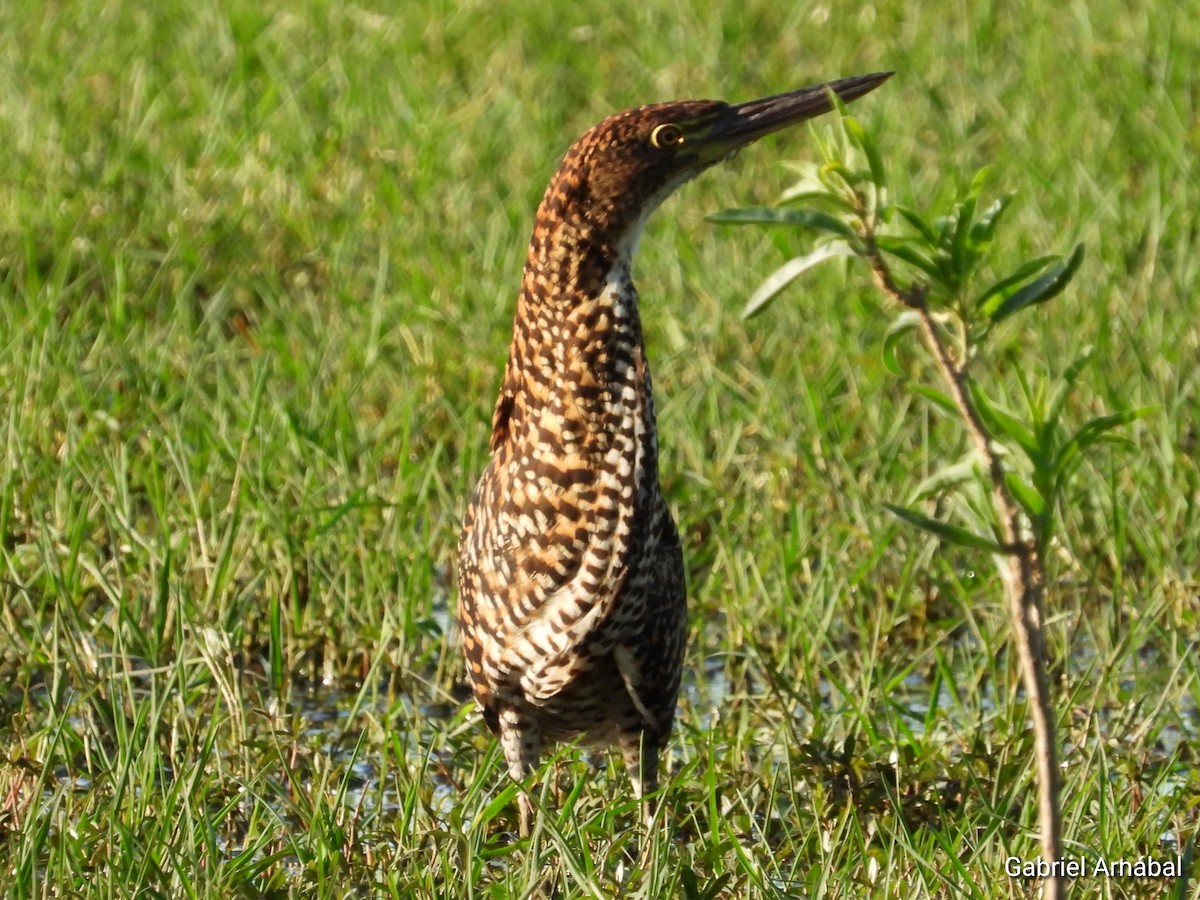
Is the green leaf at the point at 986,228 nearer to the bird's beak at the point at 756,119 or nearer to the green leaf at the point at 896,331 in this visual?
the green leaf at the point at 896,331

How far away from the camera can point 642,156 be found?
397 centimetres

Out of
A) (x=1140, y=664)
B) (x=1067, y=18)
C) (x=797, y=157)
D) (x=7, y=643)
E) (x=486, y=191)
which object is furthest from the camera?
(x=1067, y=18)

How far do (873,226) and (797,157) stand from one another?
563 centimetres

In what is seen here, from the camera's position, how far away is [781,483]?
570 cm

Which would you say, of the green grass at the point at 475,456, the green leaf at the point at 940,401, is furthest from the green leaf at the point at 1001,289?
the green grass at the point at 475,456

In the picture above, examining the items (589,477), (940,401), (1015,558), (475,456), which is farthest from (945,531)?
(475,456)

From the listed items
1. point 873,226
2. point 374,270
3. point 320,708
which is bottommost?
point 320,708

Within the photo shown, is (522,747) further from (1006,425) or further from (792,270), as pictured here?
(792,270)

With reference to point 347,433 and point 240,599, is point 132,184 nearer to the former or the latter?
point 347,433

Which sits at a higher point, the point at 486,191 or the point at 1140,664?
the point at 486,191

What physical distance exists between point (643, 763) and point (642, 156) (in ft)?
3.69

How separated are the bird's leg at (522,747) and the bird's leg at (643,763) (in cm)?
17

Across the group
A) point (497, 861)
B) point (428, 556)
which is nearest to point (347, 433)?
point (428, 556)

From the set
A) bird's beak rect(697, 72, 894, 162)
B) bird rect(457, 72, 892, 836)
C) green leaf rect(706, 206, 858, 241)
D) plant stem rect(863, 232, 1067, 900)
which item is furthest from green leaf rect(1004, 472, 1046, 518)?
bird's beak rect(697, 72, 894, 162)
